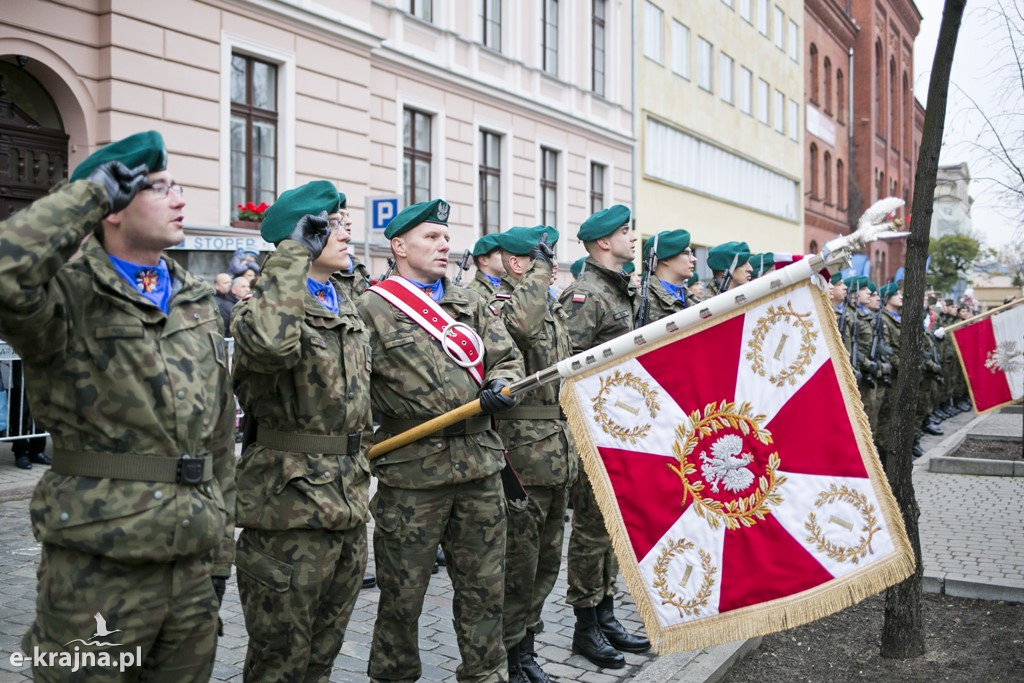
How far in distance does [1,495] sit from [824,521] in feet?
22.1

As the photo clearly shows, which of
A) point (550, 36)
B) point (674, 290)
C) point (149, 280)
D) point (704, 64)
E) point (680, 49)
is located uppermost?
point (704, 64)


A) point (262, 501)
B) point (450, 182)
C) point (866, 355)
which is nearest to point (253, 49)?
point (450, 182)

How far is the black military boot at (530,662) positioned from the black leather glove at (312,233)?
2215mm

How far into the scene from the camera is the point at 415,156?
1788 cm

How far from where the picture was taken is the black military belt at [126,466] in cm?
271

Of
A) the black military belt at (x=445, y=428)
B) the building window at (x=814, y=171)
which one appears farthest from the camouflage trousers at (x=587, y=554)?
the building window at (x=814, y=171)

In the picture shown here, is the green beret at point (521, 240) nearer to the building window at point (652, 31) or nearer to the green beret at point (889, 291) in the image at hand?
the green beret at point (889, 291)

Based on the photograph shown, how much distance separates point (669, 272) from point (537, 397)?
6.15 feet

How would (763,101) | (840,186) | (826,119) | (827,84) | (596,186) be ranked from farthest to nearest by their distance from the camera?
(840,186)
(827,84)
(826,119)
(763,101)
(596,186)

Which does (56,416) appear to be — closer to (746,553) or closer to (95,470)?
(95,470)

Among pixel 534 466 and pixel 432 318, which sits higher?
pixel 432 318

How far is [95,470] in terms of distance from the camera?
271 centimetres

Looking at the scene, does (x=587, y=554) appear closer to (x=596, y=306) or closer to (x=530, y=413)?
(x=530, y=413)

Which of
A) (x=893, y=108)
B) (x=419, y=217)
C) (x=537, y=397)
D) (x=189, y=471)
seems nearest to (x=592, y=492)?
(x=537, y=397)
